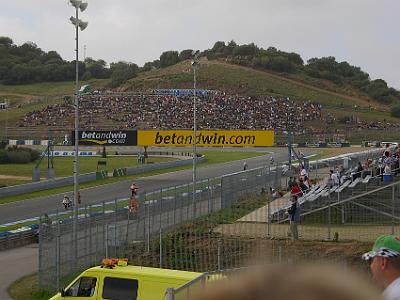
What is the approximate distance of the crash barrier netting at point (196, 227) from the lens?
56.5 feet

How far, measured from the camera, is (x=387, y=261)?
334 centimetres

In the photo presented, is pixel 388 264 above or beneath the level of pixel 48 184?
above

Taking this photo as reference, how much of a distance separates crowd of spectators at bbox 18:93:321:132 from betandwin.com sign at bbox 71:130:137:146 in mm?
40909

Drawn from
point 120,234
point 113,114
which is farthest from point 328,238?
point 113,114

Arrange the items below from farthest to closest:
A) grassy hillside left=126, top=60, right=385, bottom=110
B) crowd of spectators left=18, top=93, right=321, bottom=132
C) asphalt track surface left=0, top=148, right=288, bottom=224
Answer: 1. grassy hillside left=126, top=60, right=385, bottom=110
2. crowd of spectators left=18, top=93, right=321, bottom=132
3. asphalt track surface left=0, top=148, right=288, bottom=224

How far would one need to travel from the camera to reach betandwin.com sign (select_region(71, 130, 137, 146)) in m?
55.2

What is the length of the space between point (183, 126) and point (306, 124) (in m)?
25.3

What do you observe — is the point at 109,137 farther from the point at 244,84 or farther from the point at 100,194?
the point at 244,84

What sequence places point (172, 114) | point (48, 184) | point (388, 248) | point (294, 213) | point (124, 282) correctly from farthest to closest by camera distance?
point (172, 114)
point (48, 184)
point (294, 213)
point (124, 282)
point (388, 248)

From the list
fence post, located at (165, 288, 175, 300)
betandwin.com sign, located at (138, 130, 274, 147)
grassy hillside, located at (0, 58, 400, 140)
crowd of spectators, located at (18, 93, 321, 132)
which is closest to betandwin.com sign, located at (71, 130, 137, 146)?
betandwin.com sign, located at (138, 130, 274, 147)

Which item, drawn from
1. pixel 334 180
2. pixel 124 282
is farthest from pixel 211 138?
pixel 124 282

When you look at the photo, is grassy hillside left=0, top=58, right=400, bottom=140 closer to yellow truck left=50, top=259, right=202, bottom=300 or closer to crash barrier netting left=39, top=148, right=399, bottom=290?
crash barrier netting left=39, top=148, right=399, bottom=290

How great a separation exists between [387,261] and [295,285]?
6.26 ft

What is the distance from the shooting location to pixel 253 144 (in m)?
54.6
